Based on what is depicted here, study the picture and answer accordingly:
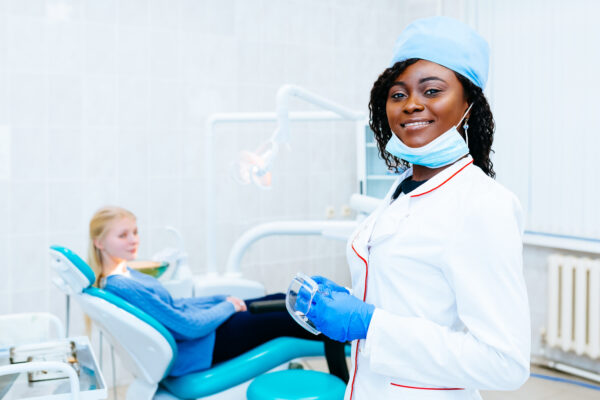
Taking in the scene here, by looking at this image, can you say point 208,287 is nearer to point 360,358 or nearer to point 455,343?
point 360,358

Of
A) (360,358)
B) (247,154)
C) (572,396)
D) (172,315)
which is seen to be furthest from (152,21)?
(572,396)

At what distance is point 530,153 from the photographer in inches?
122

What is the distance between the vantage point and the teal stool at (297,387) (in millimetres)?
1529

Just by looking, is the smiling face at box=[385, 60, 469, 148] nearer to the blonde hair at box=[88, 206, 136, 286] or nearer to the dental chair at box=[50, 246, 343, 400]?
the dental chair at box=[50, 246, 343, 400]

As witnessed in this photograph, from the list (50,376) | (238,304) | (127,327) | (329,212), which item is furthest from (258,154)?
(329,212)

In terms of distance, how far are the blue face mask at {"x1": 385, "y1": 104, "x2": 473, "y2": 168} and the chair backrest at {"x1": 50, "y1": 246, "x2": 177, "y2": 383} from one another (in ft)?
3.19

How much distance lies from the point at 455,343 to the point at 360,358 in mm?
215

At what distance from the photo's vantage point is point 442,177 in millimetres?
915

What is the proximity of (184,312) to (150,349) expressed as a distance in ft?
0.79

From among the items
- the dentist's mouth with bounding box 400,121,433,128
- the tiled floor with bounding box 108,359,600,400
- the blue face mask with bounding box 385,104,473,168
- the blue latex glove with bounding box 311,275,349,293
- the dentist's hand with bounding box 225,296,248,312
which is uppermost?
the dentist's mouth with bounding box 400,121,433,128

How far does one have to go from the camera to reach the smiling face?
2.91 ft

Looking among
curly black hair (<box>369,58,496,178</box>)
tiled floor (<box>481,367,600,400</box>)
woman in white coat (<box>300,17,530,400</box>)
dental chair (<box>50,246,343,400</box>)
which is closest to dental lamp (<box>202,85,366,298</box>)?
dental chair (<box>50,246,343,400</box>)

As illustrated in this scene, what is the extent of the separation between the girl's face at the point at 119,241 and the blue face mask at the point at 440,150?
56.3 inches

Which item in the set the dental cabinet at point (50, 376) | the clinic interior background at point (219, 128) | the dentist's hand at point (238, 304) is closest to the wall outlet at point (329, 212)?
the clinic interior background at point (219, 128)
